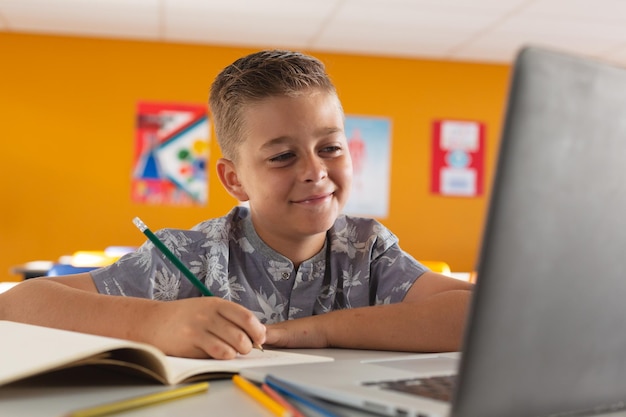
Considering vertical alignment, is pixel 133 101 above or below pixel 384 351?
above

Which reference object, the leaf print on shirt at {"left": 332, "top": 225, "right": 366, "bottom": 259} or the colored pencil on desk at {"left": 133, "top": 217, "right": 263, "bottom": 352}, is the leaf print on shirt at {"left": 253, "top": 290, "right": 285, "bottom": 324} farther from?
the colored pencil on desk at {"left": 133, "top": 217, "right": 263, "bottom": 352}

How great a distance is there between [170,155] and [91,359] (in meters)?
4.38

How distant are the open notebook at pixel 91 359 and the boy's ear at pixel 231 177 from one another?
627 millimetres

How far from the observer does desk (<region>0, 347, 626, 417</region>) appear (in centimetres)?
51

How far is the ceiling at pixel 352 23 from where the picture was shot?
13.5ft

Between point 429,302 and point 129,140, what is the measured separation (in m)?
4.16

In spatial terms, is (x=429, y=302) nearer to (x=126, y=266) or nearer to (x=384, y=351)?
(x=384, y=351)

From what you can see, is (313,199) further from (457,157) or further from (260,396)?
(457,157)

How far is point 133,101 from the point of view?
4.86m

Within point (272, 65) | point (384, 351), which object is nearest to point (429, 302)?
point (384, 351)

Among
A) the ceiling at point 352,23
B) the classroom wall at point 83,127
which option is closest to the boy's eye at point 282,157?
the ceiling at point 352,23

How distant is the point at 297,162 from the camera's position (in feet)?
3.85

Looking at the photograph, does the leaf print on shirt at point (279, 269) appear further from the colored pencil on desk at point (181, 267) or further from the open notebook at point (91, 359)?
the open notebook at point (91, 359)

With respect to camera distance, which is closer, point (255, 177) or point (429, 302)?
point (429, 302)
